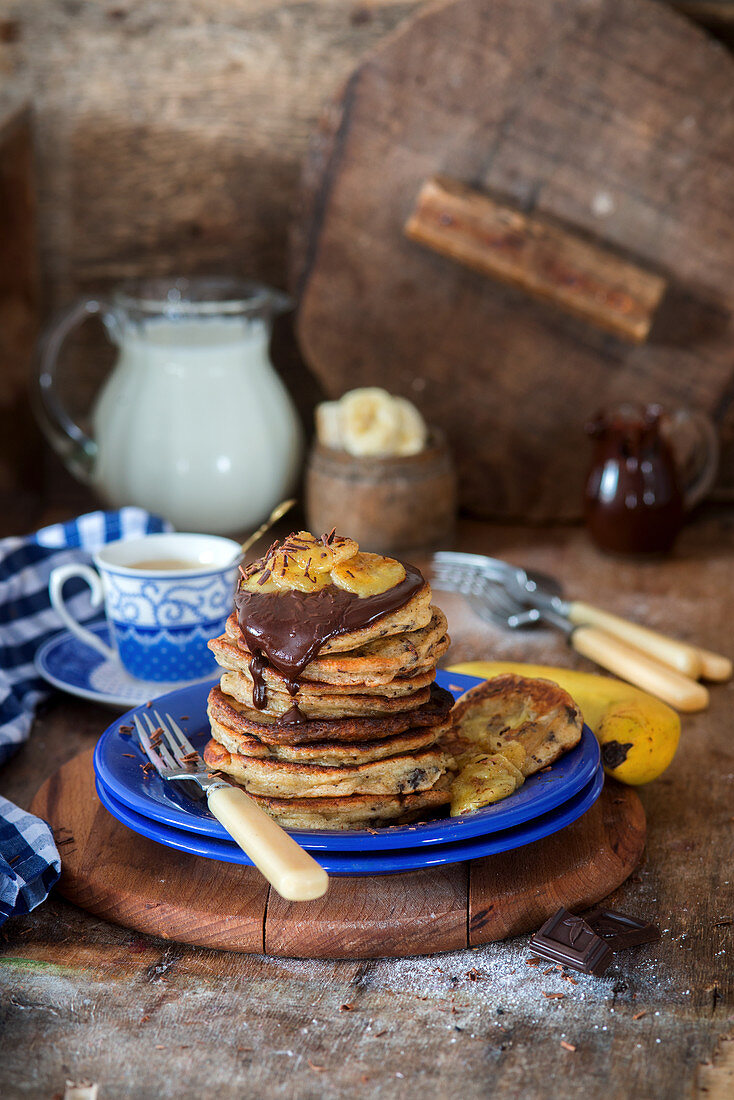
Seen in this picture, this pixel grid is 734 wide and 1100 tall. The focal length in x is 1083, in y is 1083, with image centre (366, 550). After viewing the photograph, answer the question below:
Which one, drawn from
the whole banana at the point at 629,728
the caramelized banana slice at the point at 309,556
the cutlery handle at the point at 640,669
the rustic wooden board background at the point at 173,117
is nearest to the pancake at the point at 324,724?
the caramelized banana slice at the point at 309,556

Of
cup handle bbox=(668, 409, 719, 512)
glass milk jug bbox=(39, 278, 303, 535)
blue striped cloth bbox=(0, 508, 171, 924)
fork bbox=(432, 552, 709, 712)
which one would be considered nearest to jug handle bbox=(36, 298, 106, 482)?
glass milk jug bbox=(39, 278, 303, 535)

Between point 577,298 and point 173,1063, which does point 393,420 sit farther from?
point 173,1063

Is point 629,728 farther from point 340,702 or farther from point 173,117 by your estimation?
point 173,117

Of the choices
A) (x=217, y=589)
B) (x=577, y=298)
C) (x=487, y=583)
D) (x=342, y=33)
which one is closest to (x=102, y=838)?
(x=217, y=589)

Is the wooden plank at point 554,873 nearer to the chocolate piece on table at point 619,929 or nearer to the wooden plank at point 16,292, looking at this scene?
the chocolate piece on table at point 619,929

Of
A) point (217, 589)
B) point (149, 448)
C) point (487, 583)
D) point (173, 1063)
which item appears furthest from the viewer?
point (149, 448)

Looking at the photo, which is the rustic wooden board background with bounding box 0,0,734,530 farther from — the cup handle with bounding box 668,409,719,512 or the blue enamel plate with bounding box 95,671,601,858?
the blue enamel plate with bounding box 95,671,601,858

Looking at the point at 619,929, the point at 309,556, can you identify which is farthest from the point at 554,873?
the point at 309,556
